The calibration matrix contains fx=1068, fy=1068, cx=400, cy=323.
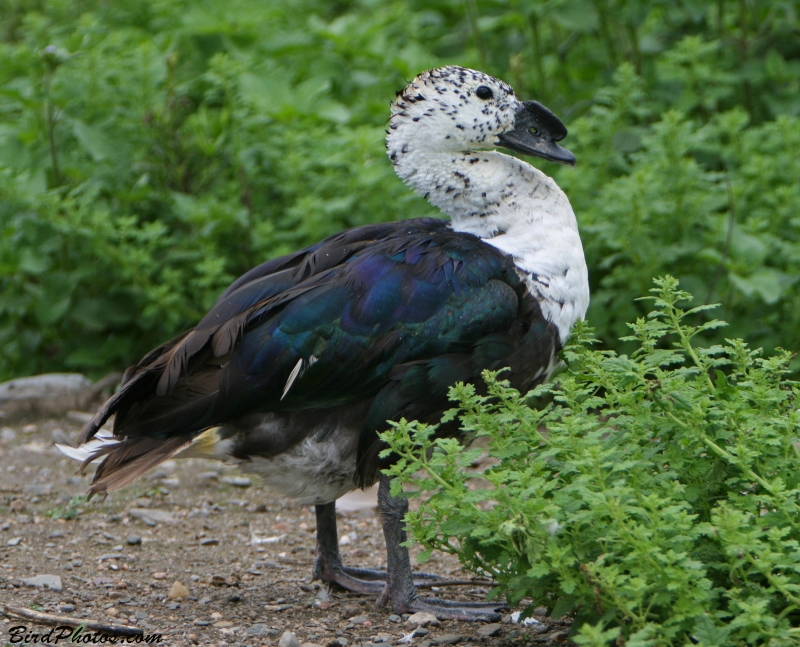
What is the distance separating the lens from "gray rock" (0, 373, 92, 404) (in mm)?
5559

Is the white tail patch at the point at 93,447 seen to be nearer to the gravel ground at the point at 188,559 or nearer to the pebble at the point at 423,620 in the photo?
the gravel ground at the point at 188,559

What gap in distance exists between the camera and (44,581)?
3.56 m

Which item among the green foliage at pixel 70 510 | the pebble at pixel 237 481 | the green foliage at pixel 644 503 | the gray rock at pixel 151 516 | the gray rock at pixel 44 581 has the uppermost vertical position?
the green foliage at pixel 644 503

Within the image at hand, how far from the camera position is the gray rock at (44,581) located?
11.6 ft

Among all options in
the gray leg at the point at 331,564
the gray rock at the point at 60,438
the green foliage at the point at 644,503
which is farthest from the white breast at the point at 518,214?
the gray rock at the point at 60,438

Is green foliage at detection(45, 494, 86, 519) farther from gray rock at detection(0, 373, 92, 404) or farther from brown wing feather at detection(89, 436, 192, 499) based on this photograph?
gray rock at detection(0, 373, 92, 404)

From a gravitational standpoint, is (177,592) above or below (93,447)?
below

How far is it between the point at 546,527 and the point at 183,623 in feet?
4.47

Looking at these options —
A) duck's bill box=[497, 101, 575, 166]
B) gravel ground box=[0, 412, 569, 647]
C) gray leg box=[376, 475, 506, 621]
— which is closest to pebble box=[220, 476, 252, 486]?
gravel ground box=[0, 412, 569, 647]

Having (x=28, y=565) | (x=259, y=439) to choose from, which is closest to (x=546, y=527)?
(x=259, y=439)

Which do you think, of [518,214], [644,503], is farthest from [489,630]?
[518,214]

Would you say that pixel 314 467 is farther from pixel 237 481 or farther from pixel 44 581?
pixel 237 481

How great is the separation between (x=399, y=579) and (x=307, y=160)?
9.54 ft

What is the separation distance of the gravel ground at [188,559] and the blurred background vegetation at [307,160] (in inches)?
34.5
